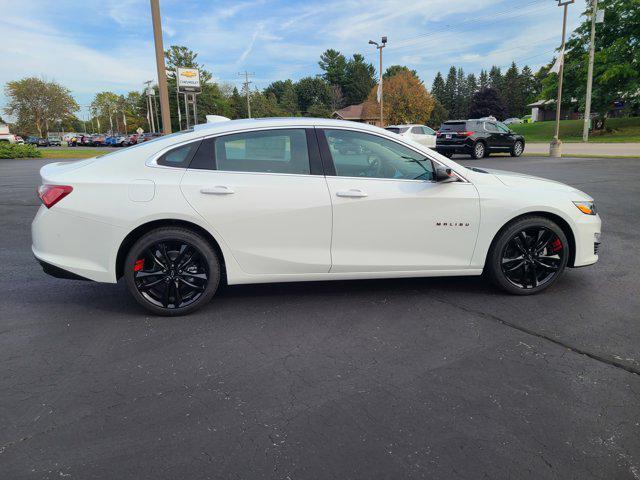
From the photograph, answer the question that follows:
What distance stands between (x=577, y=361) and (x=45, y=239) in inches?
159

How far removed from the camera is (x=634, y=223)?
7.34m

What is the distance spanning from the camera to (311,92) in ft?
360

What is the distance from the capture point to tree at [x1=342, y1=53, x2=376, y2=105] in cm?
11812

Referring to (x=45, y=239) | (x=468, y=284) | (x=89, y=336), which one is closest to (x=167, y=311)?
(x=89, y=336)

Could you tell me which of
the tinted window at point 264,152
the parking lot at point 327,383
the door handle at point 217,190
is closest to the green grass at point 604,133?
the parking lot at point 327,383

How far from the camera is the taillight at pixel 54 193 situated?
3727 millimetres

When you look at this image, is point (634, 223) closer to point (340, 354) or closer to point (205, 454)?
point (340, 354)

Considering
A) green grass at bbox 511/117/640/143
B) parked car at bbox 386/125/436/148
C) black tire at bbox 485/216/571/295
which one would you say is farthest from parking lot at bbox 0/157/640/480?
green grass at bbox 511/117/640/143

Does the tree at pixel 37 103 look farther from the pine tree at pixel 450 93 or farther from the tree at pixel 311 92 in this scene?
the pine tree at pixel 450 93

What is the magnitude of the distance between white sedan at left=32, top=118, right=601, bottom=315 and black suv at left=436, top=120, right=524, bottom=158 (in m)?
17.9

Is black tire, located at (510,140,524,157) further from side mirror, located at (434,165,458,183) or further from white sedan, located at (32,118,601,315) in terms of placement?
side mirror, located at (434,165,458,183)

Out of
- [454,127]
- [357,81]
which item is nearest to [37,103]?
[357,81]

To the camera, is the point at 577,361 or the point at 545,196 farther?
the point at 545,196

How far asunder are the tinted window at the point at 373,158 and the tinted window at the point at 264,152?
273 mm
